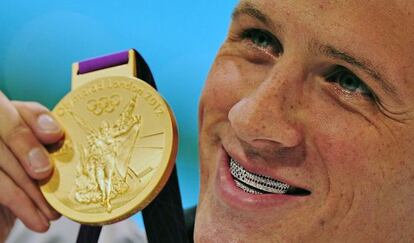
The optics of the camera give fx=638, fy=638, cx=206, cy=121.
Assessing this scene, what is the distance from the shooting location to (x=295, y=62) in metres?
1.09

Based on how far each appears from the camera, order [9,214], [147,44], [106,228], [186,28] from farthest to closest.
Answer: [147,44] → [186,28] → [106,228] → [9,214]

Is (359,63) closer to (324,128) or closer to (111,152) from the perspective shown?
(324,128)

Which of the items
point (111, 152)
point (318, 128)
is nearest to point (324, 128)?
point (318, 128)

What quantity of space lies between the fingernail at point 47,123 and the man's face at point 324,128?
0.37 m

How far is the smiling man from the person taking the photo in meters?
1.03

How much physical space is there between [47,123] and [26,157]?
0.08 meters

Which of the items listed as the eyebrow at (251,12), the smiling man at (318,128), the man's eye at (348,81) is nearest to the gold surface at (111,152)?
the smiling man at (318,128)

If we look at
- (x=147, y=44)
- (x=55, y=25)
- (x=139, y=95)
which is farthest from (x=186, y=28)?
(x=139, y=95)

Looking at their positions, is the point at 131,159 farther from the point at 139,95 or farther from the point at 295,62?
the point at 295,62

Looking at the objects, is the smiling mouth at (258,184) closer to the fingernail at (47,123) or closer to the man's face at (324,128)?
the man's face at (324,128)

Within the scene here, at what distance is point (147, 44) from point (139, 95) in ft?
3.27

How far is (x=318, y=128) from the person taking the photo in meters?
1.10

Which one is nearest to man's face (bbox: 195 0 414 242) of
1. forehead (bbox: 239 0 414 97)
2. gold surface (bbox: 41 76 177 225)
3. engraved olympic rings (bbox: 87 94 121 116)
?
forehead (bbox: 239 0 414 97)

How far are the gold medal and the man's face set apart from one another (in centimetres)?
14
